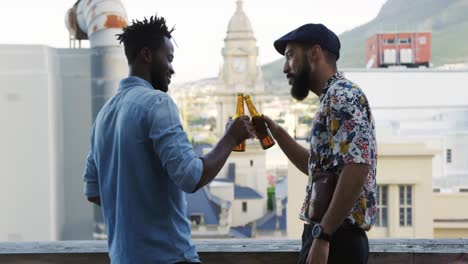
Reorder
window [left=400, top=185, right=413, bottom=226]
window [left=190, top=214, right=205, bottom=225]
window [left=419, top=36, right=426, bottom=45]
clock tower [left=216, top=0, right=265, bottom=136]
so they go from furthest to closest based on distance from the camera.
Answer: clock tower [left=216, top=0, right=265, bottom=136]
window [left=419, top=36, right=426, bottom=45]
window [left=190, top=214, right=205, bottom=225]
window [left=400, top=185, right=413, bottom=226]

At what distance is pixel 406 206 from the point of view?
2542cm

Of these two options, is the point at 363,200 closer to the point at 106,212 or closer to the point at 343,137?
the point at 343,137

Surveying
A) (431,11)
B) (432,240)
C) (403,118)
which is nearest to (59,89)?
(432,240)

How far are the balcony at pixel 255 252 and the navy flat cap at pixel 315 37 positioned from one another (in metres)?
0.65

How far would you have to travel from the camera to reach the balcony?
201 cm

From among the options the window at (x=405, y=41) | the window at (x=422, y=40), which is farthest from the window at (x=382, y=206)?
the window at (x=422, y=40)

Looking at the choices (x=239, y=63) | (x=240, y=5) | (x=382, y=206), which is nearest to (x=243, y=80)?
(x=239, y=63)

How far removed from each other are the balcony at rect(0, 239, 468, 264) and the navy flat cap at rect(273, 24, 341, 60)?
0.65 m

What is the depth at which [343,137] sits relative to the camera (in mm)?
1476

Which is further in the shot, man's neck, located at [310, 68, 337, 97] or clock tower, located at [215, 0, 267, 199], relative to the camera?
clock tower, located at [215, 0, 267, 199]

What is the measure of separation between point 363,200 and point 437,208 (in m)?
24.3

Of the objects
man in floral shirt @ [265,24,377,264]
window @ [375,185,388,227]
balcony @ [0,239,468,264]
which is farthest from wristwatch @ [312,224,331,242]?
window @ [375,185,388,227]

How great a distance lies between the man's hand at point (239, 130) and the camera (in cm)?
156

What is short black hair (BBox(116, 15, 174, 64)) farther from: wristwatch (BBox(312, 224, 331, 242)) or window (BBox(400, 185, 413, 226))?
window (BBox(400, 185, 413, 226))
